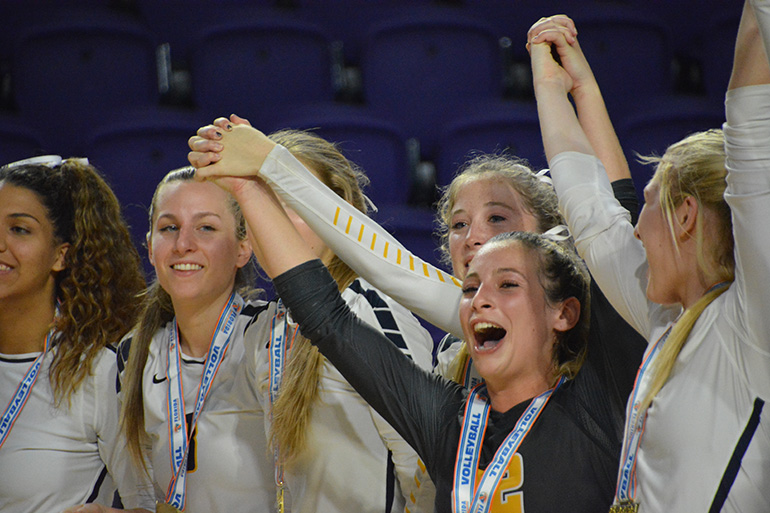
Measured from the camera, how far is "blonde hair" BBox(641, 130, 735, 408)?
1.36 meters

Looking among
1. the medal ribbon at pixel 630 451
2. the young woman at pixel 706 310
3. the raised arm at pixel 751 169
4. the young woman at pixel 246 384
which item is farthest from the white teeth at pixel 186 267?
the raised arm at pixel 751 169

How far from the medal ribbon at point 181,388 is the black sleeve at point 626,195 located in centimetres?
116

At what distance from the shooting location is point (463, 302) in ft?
5.65

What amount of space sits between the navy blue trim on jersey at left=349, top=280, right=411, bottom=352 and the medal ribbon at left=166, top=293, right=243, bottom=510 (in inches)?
18.3

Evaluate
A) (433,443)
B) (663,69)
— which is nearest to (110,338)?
(433,443)

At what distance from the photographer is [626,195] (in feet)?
6.34

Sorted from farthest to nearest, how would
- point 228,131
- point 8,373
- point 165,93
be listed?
point 165,93 → point 8,373 → point 228,131

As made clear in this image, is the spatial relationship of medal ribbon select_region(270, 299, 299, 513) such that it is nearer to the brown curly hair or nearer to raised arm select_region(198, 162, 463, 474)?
raised arm select_region(198, 162, 463, 474)

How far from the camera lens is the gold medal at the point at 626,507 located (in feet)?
4.37

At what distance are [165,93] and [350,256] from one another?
298 centimetres

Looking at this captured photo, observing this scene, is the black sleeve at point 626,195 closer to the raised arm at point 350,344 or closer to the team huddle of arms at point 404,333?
the team huddle of arms at point 404,333

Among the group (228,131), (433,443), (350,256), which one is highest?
(228,131)

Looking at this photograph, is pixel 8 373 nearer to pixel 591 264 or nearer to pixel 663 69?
pixel 591 264

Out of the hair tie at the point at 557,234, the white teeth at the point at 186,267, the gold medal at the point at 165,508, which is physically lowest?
the gold medal at the point at 165,508
